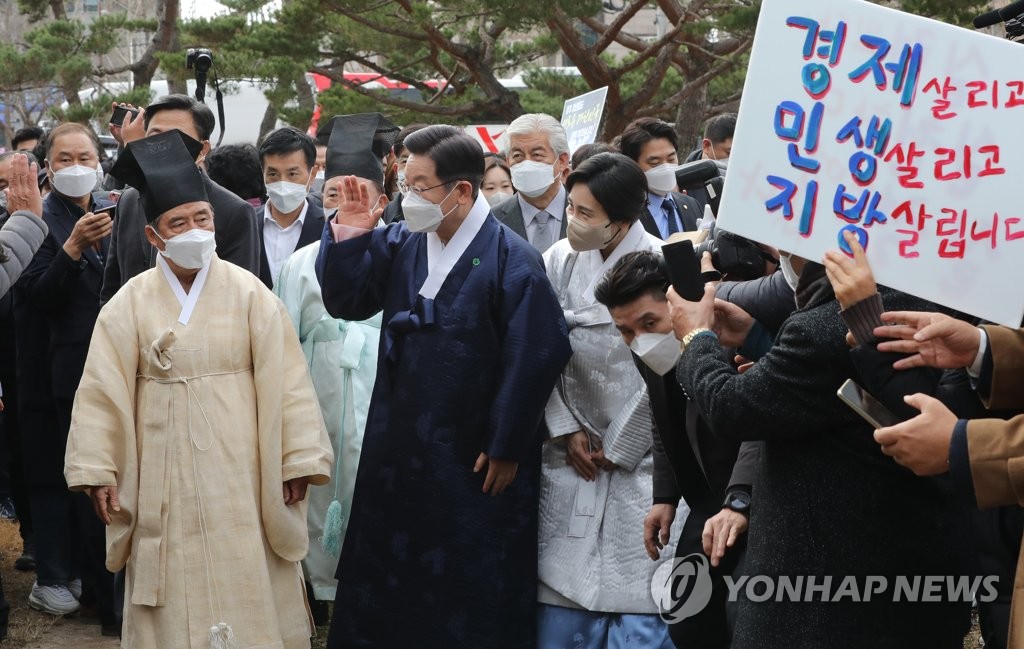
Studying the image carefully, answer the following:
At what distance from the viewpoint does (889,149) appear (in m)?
2.75

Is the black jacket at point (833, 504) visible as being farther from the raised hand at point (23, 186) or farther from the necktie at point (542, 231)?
the raised hand at point (23, 186)

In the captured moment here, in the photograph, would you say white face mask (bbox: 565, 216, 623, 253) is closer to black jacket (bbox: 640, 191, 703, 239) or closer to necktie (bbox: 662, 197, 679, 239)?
black jacket (bbox: 640, 191, 703, 239)

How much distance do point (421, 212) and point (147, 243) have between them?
1479 mm

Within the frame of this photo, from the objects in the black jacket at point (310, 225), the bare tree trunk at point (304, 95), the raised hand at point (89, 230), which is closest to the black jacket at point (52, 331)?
the raised hand at point (89, 230)

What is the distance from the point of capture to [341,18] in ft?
48.1

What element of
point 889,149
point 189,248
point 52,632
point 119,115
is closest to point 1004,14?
point 889,149

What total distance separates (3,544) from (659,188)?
4.27m

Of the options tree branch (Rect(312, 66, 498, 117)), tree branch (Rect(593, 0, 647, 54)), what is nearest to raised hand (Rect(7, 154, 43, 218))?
tree branch (Rect(593, 0, 647, 54))

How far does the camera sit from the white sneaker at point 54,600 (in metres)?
5.99

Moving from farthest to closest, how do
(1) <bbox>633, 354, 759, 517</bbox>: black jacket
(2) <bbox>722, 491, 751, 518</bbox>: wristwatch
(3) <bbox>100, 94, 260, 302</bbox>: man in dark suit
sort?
(3) <bbox>100, 94, 260, 302</bbox>: man in dark suit
(1) <bbox>633, 354, 759, 517</bbox>: black jacket
(2) <bbox>722, 491, 751, 518</bbox>: wristwatch

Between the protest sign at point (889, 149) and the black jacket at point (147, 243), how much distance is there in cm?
301

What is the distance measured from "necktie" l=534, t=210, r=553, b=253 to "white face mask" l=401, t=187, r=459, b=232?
5.66 feet

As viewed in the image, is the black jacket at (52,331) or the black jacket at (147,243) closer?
the black jacket at (147,243)

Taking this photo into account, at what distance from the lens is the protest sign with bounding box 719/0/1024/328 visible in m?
2.66
